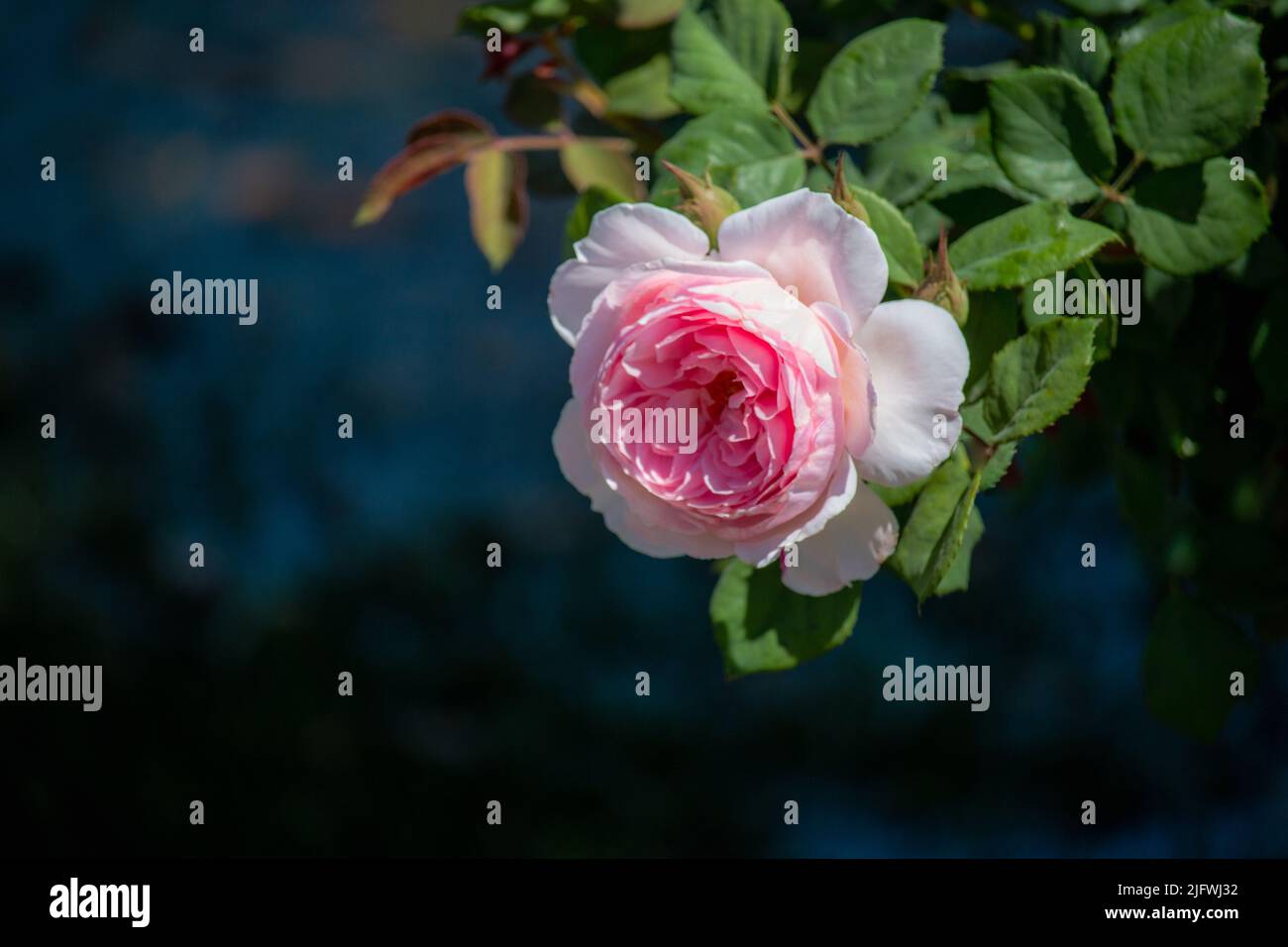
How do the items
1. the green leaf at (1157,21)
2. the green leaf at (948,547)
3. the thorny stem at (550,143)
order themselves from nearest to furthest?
the green leaf at (948,547) → the green leaf at (1157,21) → the thorny stem at (550,143)

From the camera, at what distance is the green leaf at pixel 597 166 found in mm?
486

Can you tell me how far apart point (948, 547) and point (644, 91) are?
260 mm

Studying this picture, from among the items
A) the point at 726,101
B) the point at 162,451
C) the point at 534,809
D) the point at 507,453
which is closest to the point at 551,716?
the point at 534,809

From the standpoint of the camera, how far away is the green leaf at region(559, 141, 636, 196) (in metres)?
0.49

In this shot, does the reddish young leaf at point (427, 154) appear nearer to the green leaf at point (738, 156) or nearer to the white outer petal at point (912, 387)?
the green leaf at point (738, 156)

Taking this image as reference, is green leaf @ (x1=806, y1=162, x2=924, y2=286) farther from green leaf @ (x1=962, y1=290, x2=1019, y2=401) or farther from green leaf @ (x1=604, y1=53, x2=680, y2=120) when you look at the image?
green leaf @ (x1=604, y1=53, x2=680, y2=120)

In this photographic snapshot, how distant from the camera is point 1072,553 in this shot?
105 cm

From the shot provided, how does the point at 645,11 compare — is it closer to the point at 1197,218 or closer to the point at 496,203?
the point at 496,203

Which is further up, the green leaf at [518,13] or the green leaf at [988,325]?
the green leaf at [518,13]

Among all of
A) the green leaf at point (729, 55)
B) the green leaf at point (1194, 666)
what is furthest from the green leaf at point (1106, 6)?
the green leaf at point (1194, 666)

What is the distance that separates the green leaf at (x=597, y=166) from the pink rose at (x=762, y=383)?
0.60ft

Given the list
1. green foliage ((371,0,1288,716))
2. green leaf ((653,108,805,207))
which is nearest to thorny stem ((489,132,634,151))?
green foliage ((371,0,1288,716))

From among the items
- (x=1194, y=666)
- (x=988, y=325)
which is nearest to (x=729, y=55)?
(x=988, y=325)

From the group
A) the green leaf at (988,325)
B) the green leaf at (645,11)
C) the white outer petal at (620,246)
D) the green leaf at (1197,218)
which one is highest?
the green leaf at (645,11)
